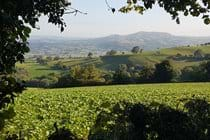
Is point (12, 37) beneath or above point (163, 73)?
above

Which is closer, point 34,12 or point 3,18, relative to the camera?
point 3,18

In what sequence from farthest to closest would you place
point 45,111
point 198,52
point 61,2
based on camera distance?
point 198,52 → point 45,111 → point 61,2

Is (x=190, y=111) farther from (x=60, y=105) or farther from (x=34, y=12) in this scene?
(x=60, y=105)

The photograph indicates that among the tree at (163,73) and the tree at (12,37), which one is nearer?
the tree at (12,37)

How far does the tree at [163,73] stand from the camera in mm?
81500

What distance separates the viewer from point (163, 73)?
269 feet

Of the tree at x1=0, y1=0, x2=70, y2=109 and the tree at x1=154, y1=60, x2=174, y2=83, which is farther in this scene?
the tree at x1=154, y1=60, x2=174, y2=83

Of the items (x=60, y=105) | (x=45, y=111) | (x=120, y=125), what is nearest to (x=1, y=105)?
(x=120, y=125)

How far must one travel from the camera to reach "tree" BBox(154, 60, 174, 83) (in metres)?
81.5

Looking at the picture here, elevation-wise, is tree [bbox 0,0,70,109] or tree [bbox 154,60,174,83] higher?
tree [bbox 0,0,70,109]

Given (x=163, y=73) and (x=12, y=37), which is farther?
(x=163, y=73)

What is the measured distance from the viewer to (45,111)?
29188 millimetres

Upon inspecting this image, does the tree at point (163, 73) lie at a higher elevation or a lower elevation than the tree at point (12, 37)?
lower

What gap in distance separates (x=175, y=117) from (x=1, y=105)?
3.24 m
